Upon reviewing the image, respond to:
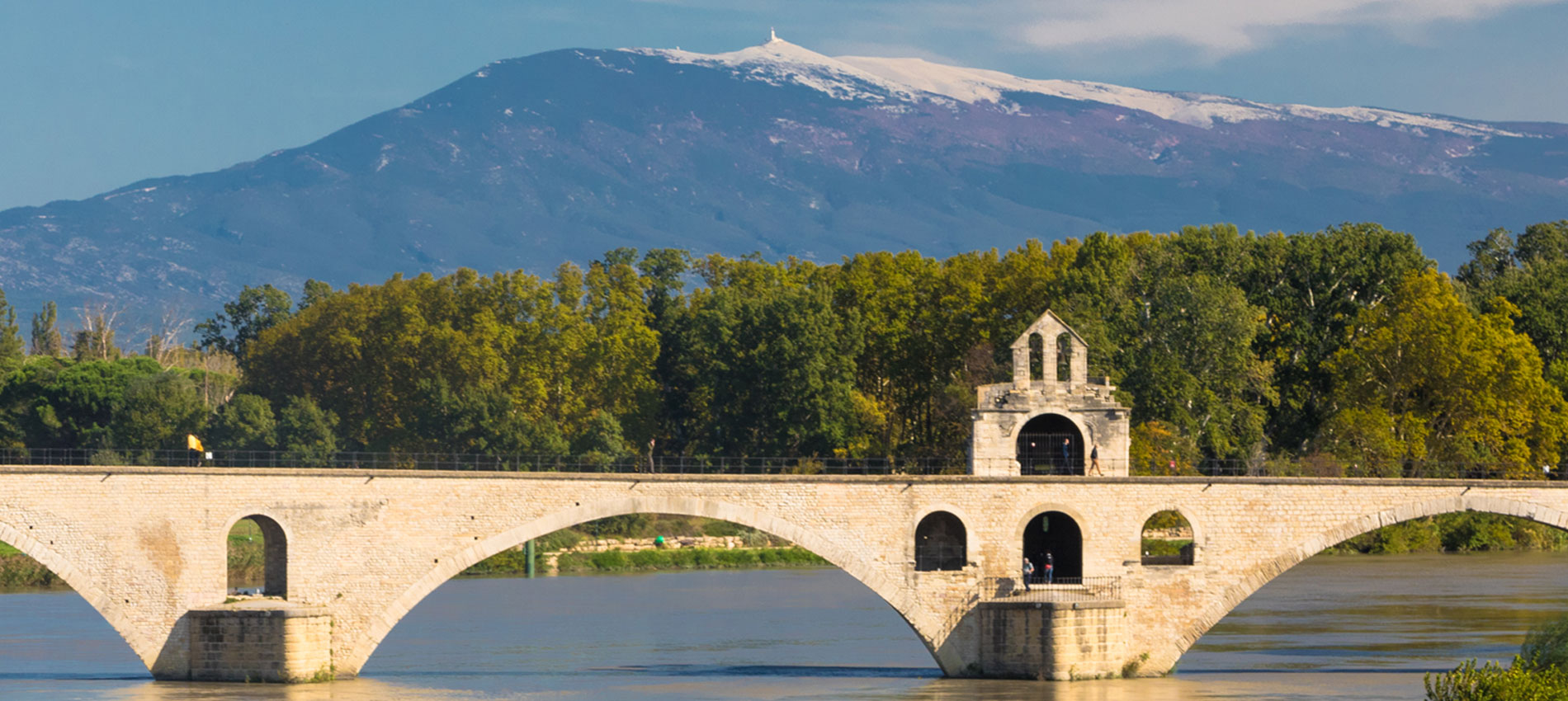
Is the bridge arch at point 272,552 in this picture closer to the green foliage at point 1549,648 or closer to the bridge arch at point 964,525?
the bridge arch at point 964,525

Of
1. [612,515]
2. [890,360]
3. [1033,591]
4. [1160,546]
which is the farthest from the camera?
[890,360]

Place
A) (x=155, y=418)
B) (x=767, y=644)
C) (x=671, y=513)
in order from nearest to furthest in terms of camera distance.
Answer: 1. (x=671, y=513)
2. (x=767, y=644)
3. (x=155, y=418)

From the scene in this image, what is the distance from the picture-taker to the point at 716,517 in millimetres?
40000

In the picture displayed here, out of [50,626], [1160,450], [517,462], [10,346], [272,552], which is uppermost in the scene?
[10,346]

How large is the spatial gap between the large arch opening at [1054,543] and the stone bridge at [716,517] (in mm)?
58

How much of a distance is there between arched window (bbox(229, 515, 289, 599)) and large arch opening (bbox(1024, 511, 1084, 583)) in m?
16.0

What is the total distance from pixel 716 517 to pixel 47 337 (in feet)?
283

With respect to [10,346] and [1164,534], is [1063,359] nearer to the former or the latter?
[1164,534]

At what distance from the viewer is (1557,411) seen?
61.2 meters

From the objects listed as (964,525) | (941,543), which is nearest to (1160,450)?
(941,543)

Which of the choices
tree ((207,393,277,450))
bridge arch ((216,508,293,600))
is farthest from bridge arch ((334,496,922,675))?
tree ((207,393,277,450))

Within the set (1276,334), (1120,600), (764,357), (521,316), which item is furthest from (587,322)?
(1120,600)

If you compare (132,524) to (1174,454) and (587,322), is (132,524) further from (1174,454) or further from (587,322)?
(587,322)

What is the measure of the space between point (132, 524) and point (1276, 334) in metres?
38.8
